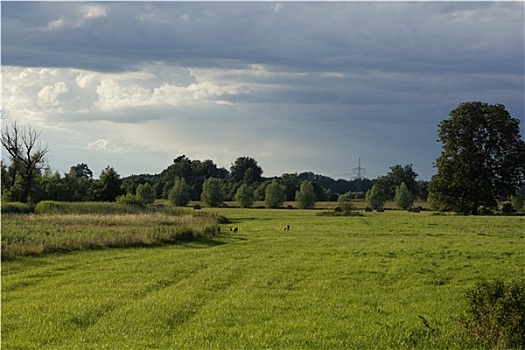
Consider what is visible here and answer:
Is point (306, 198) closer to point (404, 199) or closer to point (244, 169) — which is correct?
point (404, 199)

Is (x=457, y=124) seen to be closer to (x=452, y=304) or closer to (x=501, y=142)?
(x=501, y=142)

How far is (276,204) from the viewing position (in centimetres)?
12256

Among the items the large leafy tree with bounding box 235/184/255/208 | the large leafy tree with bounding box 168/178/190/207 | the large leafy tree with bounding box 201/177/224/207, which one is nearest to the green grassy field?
the large leafy tree with bounding box 235/184/255/208

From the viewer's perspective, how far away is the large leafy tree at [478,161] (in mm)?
77625

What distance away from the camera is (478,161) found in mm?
79000

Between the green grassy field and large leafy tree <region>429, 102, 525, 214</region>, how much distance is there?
5129 centimetres

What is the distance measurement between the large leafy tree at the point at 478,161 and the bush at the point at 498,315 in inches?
2699

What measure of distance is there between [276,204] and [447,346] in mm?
110876

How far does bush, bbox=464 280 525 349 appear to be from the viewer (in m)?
11.5

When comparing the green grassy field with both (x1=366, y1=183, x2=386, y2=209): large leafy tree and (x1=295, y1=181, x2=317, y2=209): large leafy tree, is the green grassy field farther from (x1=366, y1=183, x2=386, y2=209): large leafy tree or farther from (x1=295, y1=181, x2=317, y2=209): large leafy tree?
(x1=295, y1=181, x2=317, y2=209): large leafy tree

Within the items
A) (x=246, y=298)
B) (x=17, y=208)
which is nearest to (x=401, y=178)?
(x=17, y=208)

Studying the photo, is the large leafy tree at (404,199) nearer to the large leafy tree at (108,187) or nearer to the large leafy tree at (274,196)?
the large leafy tree at (274,196)

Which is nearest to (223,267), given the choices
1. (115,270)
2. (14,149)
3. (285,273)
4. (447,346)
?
(285,273)

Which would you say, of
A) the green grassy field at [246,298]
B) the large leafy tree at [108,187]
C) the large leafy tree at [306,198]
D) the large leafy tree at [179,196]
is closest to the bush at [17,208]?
the large leafy tree at [108,187]
